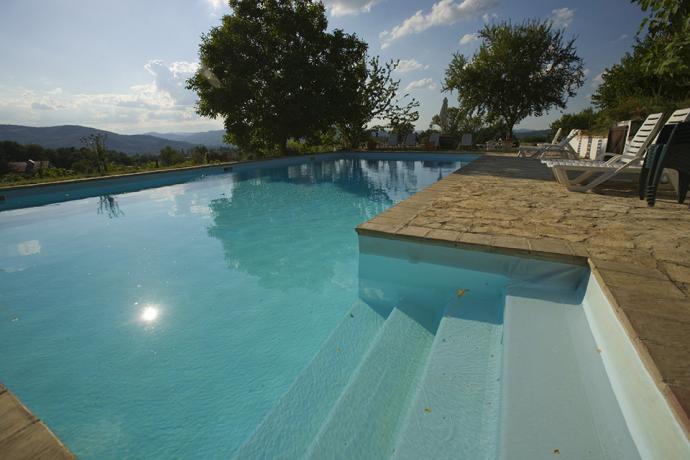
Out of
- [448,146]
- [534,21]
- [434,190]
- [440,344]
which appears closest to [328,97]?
[448,146]

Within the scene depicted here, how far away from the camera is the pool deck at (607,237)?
1.42m

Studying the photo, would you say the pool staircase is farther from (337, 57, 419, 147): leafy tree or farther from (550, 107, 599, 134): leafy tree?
(550, 107, 599, 134): leafy tree

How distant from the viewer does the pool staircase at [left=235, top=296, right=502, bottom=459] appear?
145 cm

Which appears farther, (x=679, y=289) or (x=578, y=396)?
(x=679, y=289)

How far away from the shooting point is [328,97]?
1641cm

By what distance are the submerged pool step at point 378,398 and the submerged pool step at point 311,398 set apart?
18 cm

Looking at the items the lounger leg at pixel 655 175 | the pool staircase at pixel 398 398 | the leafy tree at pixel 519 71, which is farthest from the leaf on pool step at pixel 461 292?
the leafy tree at pixel 519 71

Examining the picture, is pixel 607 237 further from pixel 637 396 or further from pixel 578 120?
pixel 578 120

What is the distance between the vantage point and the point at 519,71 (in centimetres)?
1980

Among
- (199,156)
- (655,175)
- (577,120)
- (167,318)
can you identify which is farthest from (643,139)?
(577,120)

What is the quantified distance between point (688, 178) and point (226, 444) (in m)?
5.83

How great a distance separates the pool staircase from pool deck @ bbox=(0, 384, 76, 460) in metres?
0.82

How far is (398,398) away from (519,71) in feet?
78.1

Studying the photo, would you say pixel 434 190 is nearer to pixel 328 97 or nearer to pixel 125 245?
pixel 125 245
